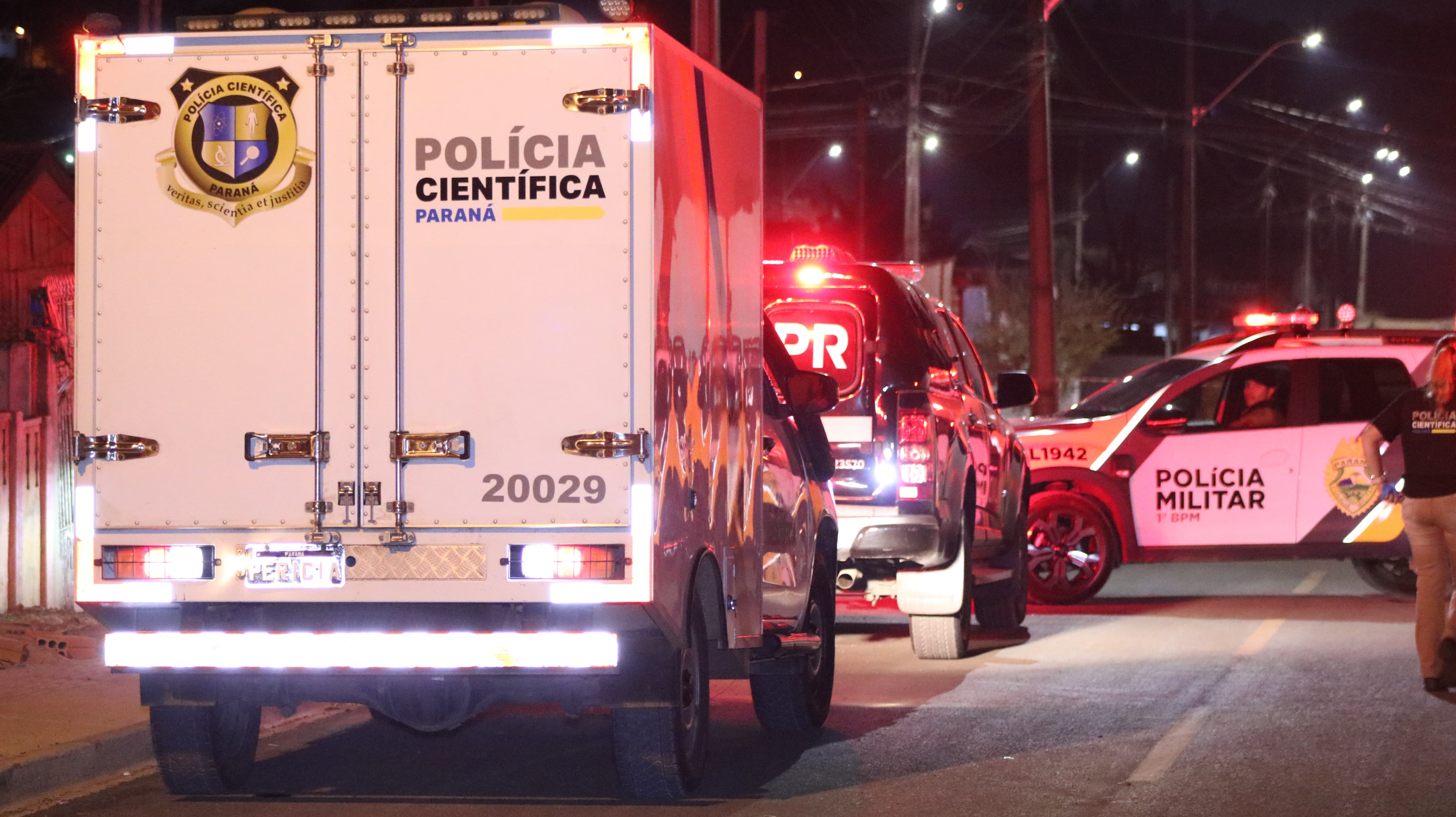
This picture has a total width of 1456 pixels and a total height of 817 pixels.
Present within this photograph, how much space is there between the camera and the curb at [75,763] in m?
7.58

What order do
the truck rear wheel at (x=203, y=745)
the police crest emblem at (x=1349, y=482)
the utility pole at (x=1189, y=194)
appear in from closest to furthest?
the truck rear wheel at (x=203, y=745), the police crest emblem at (x=1349, y=482), the utility pole at (x=1189, y=194)

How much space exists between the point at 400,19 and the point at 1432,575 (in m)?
6.29

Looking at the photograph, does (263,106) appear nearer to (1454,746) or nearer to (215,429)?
(215,429)

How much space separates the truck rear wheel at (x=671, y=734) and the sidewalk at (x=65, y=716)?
2.29 m

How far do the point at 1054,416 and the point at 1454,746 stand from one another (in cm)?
796

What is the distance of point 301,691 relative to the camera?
23.5 feet

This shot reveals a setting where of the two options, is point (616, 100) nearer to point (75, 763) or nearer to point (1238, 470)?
point (75, 763)

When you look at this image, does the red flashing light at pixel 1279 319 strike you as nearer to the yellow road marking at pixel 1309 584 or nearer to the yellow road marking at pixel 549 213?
the yellow road marking at pixel 1309 584

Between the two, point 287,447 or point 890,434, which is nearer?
point 287,447

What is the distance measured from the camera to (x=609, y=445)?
21.6ft

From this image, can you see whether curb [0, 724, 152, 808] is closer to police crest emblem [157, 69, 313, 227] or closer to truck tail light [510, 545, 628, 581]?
truck tail light [510, 545, 628, 581]

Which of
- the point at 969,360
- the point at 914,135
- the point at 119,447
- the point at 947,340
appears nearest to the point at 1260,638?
the point at 969,360

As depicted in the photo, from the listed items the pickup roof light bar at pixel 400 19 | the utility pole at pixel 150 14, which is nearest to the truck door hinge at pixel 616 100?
the pickup roof light bar at pixel 400 19

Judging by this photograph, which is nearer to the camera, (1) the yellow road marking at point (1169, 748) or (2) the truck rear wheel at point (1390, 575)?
(1) the yellow road marking at point (1169, 748)
